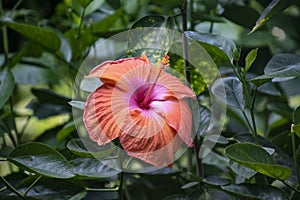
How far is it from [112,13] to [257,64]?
0.84 feet

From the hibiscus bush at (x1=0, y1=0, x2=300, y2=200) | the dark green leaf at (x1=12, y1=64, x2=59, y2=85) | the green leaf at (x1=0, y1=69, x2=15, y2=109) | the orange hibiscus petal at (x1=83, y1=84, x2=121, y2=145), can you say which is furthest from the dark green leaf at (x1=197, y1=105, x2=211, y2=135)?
the dark green leaf at (x1=12, y1=64, x2=59, y2=85)

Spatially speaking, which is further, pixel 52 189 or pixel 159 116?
pixel 52 189

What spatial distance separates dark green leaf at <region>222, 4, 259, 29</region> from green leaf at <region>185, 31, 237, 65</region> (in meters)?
0.14

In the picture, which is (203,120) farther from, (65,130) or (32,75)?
(32,75)

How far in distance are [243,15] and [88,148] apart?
1.02 feet

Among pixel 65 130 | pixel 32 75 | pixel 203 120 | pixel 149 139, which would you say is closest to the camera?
pixel 149 139

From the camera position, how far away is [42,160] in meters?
0.55

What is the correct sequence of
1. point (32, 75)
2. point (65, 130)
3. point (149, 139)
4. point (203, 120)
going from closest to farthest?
point (149, 139) → point (203, 120) → point (65, 130) → point (32, 75)

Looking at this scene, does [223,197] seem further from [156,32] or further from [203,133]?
[156,32]

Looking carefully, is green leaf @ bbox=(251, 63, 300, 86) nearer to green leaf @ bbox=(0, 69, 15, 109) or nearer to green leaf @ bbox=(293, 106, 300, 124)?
green leaf @ bbox=(293, 106, 300, 124)

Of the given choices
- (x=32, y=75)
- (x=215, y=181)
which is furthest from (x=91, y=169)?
(x=32, y=75)

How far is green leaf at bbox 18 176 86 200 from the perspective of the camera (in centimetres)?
59

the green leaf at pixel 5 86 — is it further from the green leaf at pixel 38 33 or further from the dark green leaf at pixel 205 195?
the dark green leaf at pixel 205 195

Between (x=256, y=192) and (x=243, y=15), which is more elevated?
(x=243, y=15)
